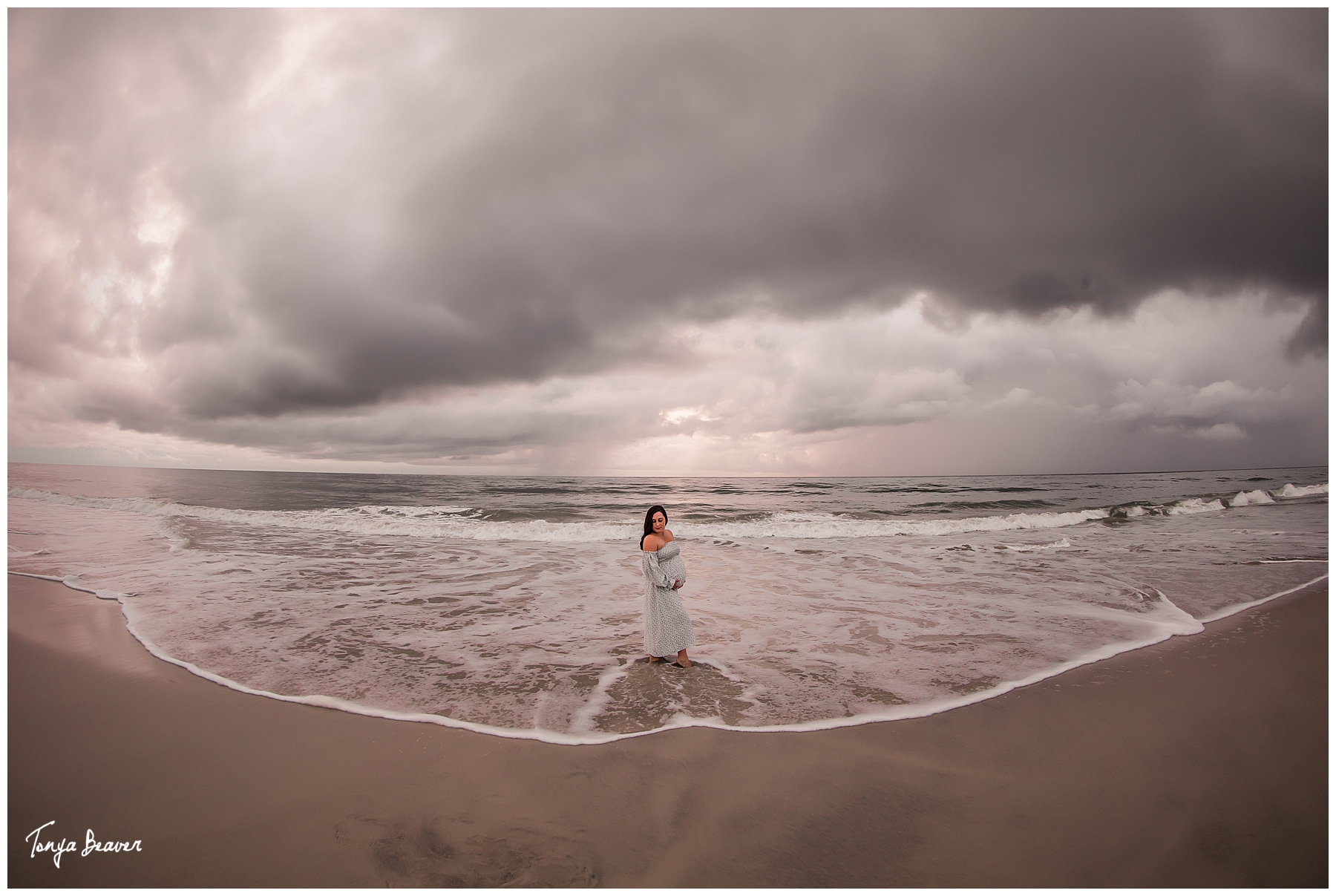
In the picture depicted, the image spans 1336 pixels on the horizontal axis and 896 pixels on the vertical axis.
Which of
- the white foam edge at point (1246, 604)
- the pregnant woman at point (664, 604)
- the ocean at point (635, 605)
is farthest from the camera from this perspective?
the white foam edge at point (1246, 604)

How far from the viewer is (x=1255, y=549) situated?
47.4 ft

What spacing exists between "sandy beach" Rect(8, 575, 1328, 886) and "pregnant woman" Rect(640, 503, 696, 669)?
6.17ft

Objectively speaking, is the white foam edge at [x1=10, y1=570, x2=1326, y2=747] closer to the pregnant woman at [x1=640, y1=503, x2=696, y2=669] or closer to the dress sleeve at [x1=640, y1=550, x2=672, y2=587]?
the pregnant woman at [x1=640, y1=503, x2=696, y2=669]

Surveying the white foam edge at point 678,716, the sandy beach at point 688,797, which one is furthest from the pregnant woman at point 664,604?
the sandy beach at point 688,797

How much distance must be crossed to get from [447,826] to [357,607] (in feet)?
22.9

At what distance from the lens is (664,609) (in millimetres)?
6559

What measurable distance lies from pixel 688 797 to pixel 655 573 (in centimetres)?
297

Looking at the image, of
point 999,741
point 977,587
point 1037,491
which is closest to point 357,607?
point 999,741

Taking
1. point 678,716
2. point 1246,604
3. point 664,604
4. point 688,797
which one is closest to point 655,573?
point 664,604

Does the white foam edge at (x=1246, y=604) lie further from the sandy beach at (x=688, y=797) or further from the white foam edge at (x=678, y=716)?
the sandy beach at (x=688, y=797)

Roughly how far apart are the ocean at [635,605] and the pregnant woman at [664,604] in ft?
0.88

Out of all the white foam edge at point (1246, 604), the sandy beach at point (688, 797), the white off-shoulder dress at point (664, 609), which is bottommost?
the white foam edge at point (1246, 604)

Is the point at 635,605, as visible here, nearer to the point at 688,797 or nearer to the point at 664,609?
the point at 664,609

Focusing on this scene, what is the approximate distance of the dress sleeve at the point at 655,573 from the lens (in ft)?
21.5
